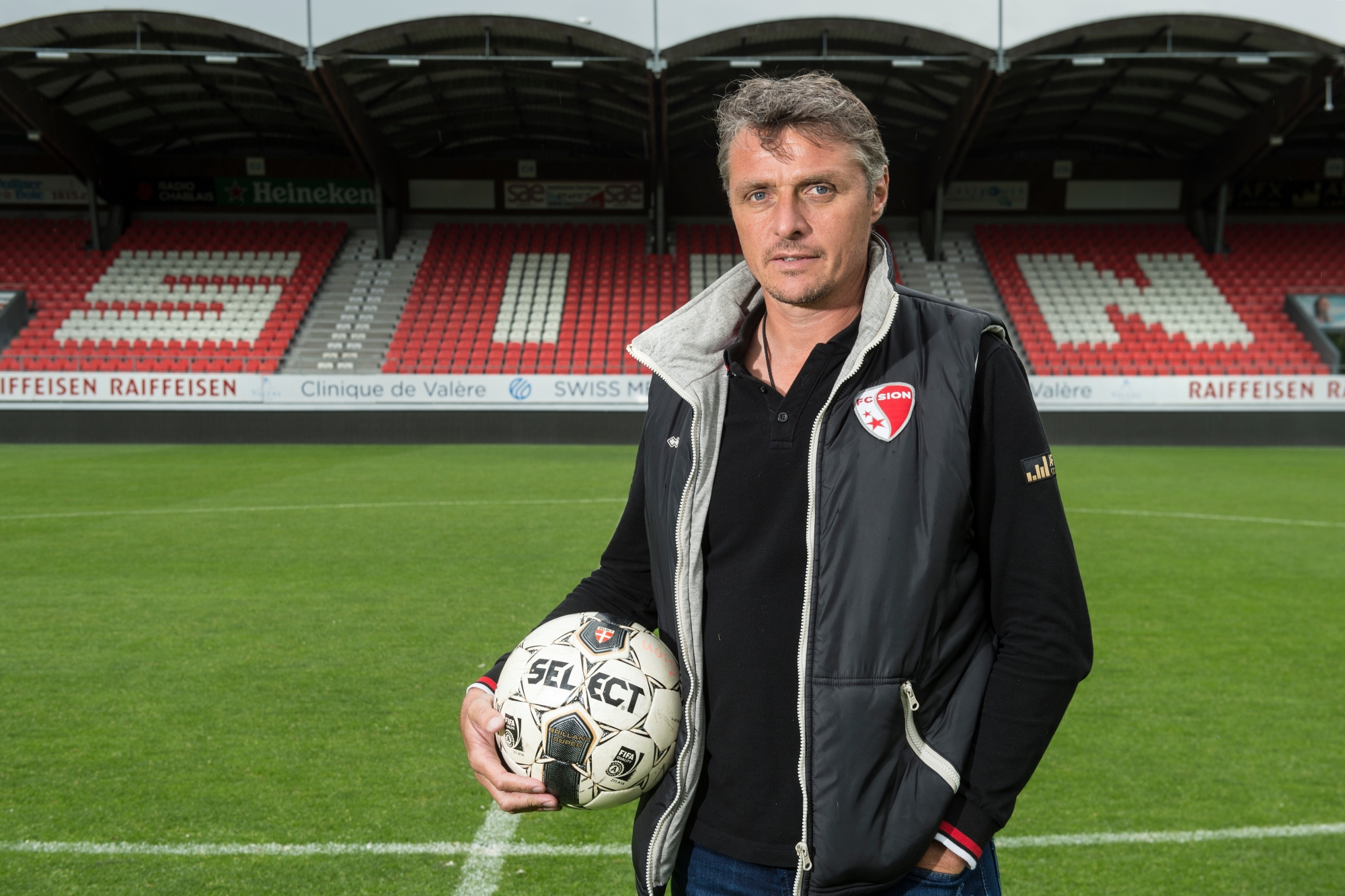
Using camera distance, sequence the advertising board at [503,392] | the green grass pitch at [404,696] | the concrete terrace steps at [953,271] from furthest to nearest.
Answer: the concrete terrace steps at [953,271], the advertising board at [503,392], the green grass pitch at [404,696]

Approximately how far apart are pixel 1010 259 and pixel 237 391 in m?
19.9

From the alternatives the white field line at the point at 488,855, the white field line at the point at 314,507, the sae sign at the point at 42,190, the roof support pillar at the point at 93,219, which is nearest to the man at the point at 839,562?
the white field line at the point at 488,855

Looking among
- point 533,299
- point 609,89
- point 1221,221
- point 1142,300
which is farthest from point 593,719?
point 1221,221

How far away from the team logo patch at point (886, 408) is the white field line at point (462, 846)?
8.27ft

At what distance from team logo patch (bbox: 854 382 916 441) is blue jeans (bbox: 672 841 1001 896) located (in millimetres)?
707

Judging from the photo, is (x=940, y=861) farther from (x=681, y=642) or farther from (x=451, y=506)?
(x=451, y=506)

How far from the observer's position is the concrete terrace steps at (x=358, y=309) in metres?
24.2

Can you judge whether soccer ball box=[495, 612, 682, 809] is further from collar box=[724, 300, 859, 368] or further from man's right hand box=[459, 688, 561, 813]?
collar box=[724, 300, 859, 368]

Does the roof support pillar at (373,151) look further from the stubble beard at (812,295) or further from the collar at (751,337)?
the stubble beard at (812,295)

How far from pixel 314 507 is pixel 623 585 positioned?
33.0 ft

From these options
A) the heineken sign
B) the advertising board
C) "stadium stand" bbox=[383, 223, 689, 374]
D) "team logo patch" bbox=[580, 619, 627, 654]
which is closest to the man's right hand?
"team logo patch" bbox=[580, 619, 627, 654]

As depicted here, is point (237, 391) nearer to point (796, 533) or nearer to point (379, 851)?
point (379, 851)

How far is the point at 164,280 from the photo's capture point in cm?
2636

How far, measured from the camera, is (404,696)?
17.2 feet
